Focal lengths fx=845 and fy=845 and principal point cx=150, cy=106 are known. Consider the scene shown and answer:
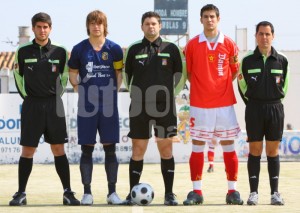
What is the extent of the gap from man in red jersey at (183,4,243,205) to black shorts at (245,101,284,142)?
0.20m

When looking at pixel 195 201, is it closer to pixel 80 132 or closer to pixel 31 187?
pixel 80 132

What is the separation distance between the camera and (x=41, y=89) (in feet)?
34.7

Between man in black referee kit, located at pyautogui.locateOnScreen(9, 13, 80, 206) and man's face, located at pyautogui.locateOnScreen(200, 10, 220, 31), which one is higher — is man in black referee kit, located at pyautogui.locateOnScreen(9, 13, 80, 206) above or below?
below

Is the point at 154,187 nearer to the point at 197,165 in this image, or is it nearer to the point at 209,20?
the point at 197,165

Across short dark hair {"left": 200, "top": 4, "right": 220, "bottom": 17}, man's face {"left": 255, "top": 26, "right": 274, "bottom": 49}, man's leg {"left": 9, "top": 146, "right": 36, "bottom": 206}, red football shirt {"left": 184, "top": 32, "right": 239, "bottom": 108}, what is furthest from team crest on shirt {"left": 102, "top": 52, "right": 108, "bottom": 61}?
man's face {"left": 255, "top": 26, "right": 274, "bottom": 49}

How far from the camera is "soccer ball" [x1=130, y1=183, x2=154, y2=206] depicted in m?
10.2

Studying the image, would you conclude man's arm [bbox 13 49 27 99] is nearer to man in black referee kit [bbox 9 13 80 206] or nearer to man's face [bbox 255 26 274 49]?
man in black referee kit [bbox 9 13 80 206]

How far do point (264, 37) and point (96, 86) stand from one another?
7.15 feet

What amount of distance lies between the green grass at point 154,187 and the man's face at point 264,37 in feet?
6.51

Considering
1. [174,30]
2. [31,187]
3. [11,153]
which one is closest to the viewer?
[31,187]

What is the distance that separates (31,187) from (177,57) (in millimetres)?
4908

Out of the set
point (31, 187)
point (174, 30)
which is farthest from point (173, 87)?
point (174, 30)

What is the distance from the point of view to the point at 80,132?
1056 centimetres

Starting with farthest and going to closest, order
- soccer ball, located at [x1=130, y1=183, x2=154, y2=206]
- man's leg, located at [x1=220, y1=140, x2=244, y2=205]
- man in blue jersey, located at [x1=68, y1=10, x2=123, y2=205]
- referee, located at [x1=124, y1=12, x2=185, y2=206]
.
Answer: man's leg, located at [x1=220, y1=140, x2=244, y2=205] < man in blue jersey, located at [x1=68, y1=10, x2=123, y2=205] < referee, located at [x1=124, y1=12, x2=185, y2=206] < soccer ball, located at [x1=130, y1=183, x2=154, y2=206]
